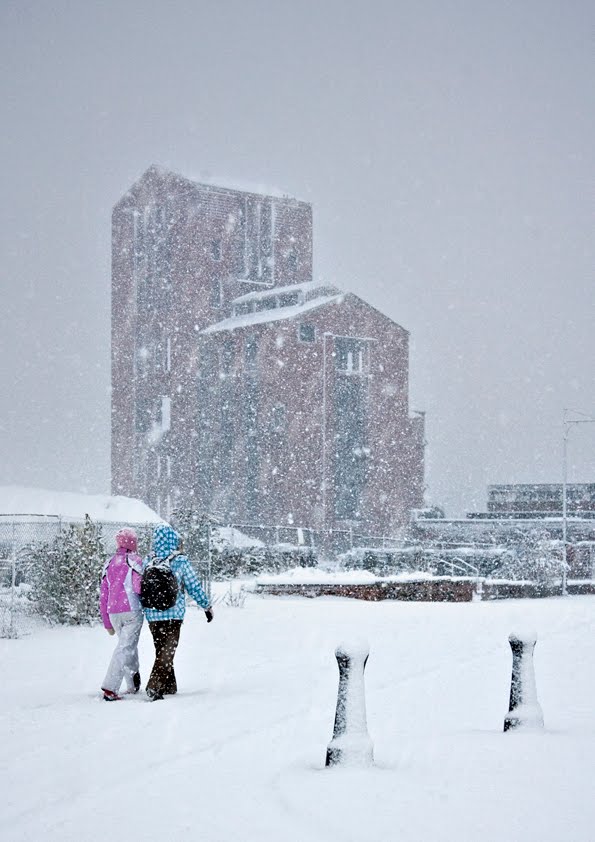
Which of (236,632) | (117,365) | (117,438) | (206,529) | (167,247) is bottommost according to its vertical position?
(236,632)

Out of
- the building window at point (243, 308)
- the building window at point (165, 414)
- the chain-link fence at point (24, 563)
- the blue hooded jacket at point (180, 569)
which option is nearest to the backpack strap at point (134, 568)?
the blue hooded jacket at point (180, 569)

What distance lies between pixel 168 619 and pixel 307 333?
162ft

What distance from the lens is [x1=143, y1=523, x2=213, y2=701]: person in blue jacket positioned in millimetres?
10805

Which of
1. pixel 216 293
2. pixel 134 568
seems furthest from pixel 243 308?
pixel 134 568

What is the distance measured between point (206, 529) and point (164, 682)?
17677 millimetres

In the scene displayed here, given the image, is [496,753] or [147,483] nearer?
[496,753]

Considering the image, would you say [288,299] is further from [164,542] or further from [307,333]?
[164,542]

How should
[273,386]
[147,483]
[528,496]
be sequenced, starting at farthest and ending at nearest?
[528,496]
[147,483]
[273,386]

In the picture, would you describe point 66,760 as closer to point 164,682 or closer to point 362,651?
point 362,651

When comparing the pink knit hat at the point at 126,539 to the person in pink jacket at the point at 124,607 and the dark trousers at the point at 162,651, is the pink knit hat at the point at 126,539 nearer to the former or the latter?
the person in pink jacket at the point at 124,607

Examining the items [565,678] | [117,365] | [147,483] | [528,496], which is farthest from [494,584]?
[528,496]

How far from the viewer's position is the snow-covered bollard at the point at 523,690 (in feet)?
26.1

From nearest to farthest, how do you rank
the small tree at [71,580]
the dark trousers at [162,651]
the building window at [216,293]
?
1. the dark trousers at [162,651]
2. the small tree at [71,580]
3. the building window at [216,293]

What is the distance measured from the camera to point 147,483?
215ft
